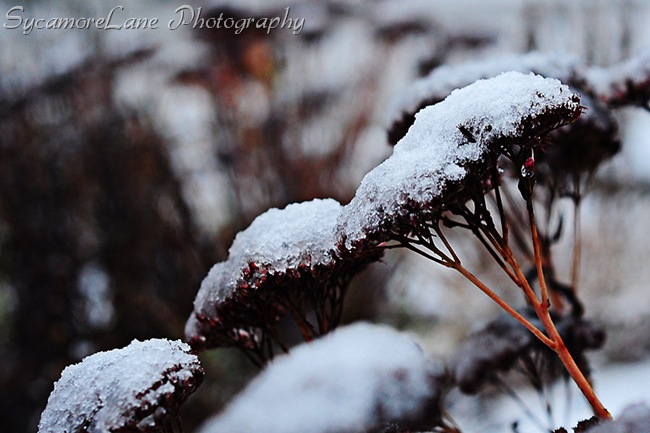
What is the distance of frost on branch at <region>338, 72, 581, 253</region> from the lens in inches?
29.2

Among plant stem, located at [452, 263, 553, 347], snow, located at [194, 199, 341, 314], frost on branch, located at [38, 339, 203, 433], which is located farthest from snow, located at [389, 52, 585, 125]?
frost on branch, located at [38, 339, 203, 433]

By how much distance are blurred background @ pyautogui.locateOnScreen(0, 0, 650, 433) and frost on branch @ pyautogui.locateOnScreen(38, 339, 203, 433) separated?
2323 millimetres

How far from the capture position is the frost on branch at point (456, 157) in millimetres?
741

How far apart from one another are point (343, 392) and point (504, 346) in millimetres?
445

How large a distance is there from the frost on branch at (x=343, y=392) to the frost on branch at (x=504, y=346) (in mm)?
236

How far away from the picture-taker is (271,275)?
0.89 meters

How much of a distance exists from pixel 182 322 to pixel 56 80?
1480mm

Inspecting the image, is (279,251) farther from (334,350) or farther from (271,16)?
(271,16)

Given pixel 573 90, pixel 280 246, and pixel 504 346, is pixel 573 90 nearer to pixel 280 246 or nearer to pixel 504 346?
pixel 504 346

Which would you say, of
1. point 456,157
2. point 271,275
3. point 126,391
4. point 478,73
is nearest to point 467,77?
point 478,73

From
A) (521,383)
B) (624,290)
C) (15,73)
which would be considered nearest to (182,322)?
(15,73)

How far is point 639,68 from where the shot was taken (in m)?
1.13

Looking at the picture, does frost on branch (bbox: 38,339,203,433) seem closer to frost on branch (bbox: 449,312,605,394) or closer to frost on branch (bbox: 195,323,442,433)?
frost on branch (bbox: 195,323,442,433)

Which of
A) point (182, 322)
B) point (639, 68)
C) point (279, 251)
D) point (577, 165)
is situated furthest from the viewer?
point (182, 322)
